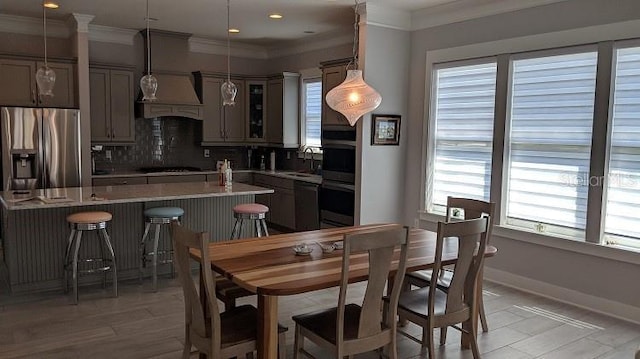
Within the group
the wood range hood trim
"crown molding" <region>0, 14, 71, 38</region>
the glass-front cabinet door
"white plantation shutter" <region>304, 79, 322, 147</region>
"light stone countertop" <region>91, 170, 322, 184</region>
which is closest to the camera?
"crown molding" <region>0, 14, 71, 38</region>

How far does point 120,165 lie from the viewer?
7.13 meters

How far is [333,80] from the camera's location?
5969mm

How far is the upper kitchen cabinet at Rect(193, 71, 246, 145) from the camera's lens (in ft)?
24.3

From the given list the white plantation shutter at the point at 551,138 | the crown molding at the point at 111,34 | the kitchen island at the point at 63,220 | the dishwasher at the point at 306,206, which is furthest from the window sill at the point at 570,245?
the crown molding at the point at 111,34

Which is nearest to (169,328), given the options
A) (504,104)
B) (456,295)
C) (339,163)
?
(456,295)

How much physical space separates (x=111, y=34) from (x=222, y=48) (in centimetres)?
165

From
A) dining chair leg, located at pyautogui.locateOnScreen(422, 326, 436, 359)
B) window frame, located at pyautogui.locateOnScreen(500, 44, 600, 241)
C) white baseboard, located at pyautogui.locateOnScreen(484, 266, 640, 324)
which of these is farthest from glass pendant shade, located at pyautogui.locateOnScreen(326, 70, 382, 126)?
white baseboard, located at pyautogui.locateOnScreen(484, 266, 640, 324)

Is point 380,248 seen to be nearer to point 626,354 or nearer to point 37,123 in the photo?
point 626,354

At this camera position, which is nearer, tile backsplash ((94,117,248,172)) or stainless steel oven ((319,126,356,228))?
stainless steel oven ((319,126,356,228))

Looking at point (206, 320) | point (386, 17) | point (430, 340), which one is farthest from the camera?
point (386, 17)

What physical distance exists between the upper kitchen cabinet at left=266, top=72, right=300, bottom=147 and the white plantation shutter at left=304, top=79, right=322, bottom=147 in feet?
0.48

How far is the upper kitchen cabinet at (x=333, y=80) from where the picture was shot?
5809 mm

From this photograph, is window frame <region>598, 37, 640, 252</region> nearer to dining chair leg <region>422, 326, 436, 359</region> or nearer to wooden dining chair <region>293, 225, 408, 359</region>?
dining chair leg <region>422, 326, 436, 359</region>

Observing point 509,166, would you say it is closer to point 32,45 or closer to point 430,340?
point 430,340
